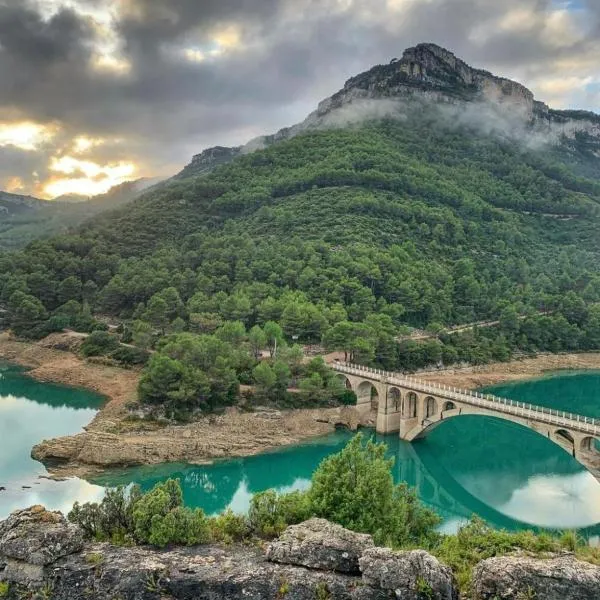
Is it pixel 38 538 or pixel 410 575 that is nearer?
pixel 410 575

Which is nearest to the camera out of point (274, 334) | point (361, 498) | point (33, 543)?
point (33, 543)

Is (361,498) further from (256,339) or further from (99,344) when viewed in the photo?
(99,344)

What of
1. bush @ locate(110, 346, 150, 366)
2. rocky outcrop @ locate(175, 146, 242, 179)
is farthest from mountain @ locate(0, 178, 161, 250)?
bush @ locate(110, 346, 150, 366)

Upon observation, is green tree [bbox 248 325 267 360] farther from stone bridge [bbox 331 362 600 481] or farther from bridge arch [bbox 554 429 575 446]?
bridge arch [bbox 554 429 575 446]

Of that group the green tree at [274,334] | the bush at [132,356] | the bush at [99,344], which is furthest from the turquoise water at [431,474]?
the green tree at [274,334]

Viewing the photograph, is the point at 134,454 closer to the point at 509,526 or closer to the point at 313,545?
the point at 509,526

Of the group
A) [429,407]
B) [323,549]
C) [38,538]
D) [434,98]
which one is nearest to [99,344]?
[429,407]

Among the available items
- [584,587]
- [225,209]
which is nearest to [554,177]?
[225,209]
